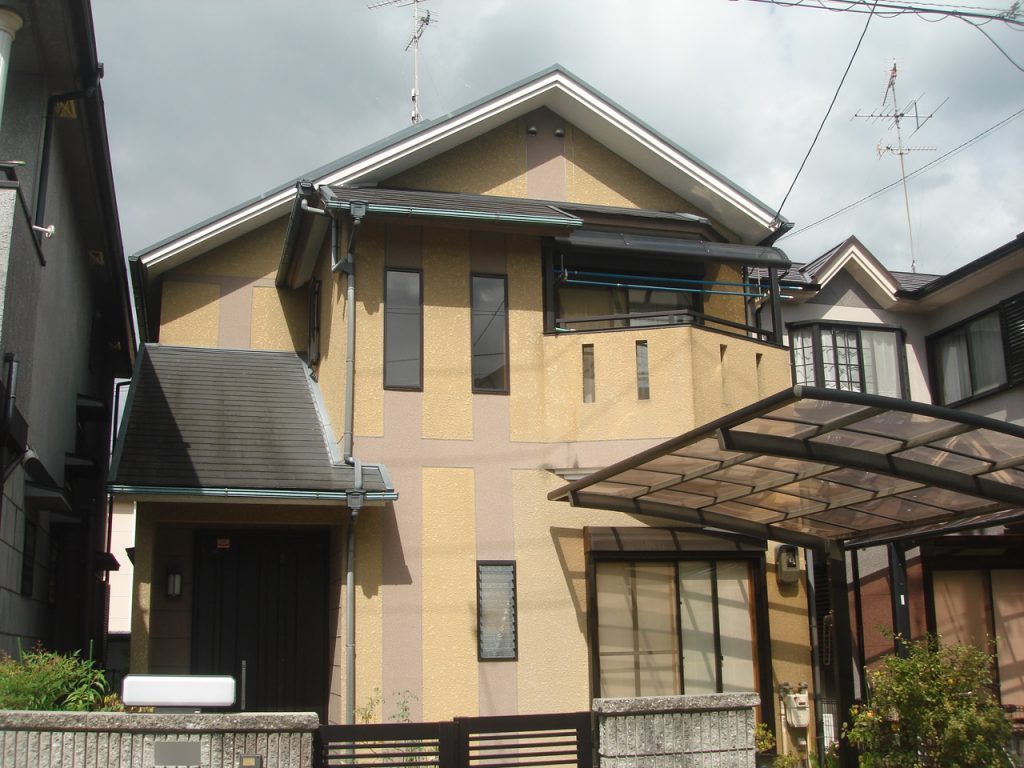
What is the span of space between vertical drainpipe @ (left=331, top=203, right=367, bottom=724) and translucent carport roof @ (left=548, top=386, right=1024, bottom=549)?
230 centimetres

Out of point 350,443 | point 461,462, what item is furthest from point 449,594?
point 350,443

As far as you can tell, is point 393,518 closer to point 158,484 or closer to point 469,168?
point 158,484

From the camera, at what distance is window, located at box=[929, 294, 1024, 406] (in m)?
16.5

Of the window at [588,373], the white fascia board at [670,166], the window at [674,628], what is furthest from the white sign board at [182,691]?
the white fascia board at [670,166]

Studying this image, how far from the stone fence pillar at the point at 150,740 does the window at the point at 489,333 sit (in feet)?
20.3

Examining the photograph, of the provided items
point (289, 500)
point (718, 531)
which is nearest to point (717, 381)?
point (718, 531)

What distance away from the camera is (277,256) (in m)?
16.2

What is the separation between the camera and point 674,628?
12750mm

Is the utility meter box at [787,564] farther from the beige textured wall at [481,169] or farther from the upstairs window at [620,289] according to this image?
the beige textured wall at [481,169]

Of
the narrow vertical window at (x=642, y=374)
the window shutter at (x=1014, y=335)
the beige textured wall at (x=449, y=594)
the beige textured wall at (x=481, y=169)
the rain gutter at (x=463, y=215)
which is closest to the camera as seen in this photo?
the beige textured wall at (x=449, y=594)

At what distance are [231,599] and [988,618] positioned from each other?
36.1 ft

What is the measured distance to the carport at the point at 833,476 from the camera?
26.6 ft

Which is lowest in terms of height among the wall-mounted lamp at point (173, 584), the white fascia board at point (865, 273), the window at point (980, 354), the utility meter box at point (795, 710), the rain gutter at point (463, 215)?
the utility meter box at point (795, 710)

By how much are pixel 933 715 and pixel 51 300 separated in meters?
10.00
